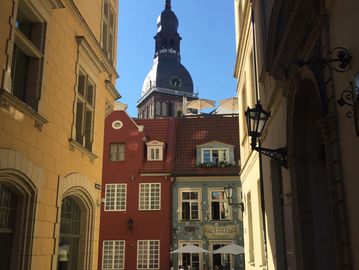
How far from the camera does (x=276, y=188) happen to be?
9.79m

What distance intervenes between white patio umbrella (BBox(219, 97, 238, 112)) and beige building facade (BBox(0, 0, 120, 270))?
23563 mm

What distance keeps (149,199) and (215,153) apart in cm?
498

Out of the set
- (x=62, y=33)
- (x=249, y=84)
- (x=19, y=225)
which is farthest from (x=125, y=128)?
(x=19, y=225)

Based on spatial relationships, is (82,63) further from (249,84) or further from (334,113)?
(334,113)

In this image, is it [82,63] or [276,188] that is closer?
[276,188]

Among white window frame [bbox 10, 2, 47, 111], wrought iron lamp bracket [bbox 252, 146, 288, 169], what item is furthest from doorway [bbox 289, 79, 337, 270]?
white window frame [bbox 10, 2, 47, 111]

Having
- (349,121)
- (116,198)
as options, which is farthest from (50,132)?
(116,198)

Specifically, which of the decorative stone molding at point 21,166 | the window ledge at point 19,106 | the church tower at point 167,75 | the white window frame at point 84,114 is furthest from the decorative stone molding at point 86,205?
the church tower at point 167,75

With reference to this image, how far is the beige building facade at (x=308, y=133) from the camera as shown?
494 cm

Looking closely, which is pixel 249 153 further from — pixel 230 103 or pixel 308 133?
pixel 230 103

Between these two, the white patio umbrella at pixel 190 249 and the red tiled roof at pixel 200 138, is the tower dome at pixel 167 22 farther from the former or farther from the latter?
the white patio umbrella at pixel 190 249

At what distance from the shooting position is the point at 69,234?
11.0 m

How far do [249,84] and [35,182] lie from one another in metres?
7.54

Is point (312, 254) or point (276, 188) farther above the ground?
point (276, 188)
